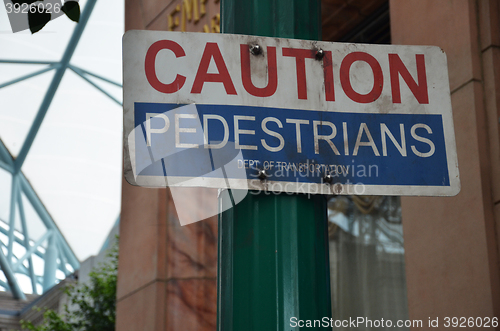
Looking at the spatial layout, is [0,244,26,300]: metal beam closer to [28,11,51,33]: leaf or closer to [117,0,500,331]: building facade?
[117,0,500,331]: building facade

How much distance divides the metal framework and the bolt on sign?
24.2m

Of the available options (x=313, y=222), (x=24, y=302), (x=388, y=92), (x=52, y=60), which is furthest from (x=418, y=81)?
(x=24, y=302)

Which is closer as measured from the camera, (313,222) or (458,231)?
(313,222)

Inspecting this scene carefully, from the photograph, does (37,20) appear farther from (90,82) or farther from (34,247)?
(34,247)

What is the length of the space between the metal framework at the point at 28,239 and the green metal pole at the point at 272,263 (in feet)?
80.1

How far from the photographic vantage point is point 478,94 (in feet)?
17.1

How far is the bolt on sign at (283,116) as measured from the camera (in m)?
2.20

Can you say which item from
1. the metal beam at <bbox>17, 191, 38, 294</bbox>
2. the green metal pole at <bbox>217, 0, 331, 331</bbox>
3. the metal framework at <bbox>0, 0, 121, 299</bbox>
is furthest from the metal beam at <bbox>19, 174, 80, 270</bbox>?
the green metal pole at <bbox>217, 0, 331, 331</bbox>

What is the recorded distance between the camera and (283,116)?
7.57 ft

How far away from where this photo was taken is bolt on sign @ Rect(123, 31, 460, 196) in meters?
2.20

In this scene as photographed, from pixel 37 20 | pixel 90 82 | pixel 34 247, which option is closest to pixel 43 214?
pixel 34 247

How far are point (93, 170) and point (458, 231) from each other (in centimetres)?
2606

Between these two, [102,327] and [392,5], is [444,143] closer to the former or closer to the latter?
[392,5]

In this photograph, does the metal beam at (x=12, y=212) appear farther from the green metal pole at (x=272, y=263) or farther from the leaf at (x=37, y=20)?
the green metal pole at (x=272, y=263)
